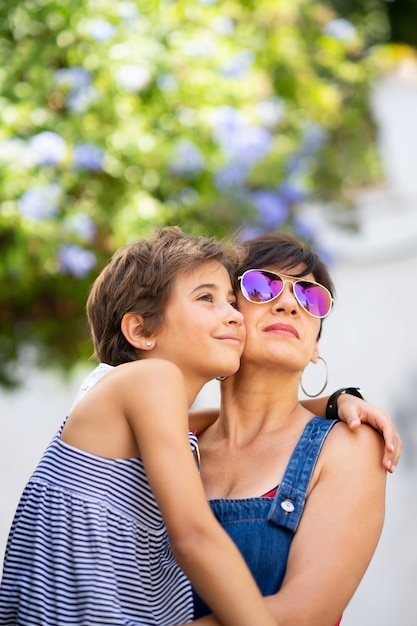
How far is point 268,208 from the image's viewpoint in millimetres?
4992

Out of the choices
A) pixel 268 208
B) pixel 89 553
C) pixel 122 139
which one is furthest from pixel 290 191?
pixel 89 553

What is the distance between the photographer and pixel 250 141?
492cm

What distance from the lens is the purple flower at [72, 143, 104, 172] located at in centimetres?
430

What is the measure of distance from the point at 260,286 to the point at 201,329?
0.96 ft

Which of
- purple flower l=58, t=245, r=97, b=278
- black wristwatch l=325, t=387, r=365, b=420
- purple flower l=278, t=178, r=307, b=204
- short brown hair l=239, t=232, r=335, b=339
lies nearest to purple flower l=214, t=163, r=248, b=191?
purple flower l=278, t=178, r=307, b=204

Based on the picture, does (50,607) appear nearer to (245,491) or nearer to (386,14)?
(245,491)

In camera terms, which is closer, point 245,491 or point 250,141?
point 245,491

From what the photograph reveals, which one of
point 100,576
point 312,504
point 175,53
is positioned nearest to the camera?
point 100,576

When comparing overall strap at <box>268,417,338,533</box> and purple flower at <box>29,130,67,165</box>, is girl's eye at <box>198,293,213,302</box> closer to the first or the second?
overall strap at <box>268,417,338,533</box>

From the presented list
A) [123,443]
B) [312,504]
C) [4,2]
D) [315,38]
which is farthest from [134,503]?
[315,38]

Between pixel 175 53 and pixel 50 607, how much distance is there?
11.4 ft

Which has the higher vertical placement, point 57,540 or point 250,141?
point 250,141

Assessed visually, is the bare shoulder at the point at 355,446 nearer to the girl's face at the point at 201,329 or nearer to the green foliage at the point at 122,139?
the girl's face at the point at 201,329

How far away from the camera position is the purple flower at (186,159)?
15.0 feet
